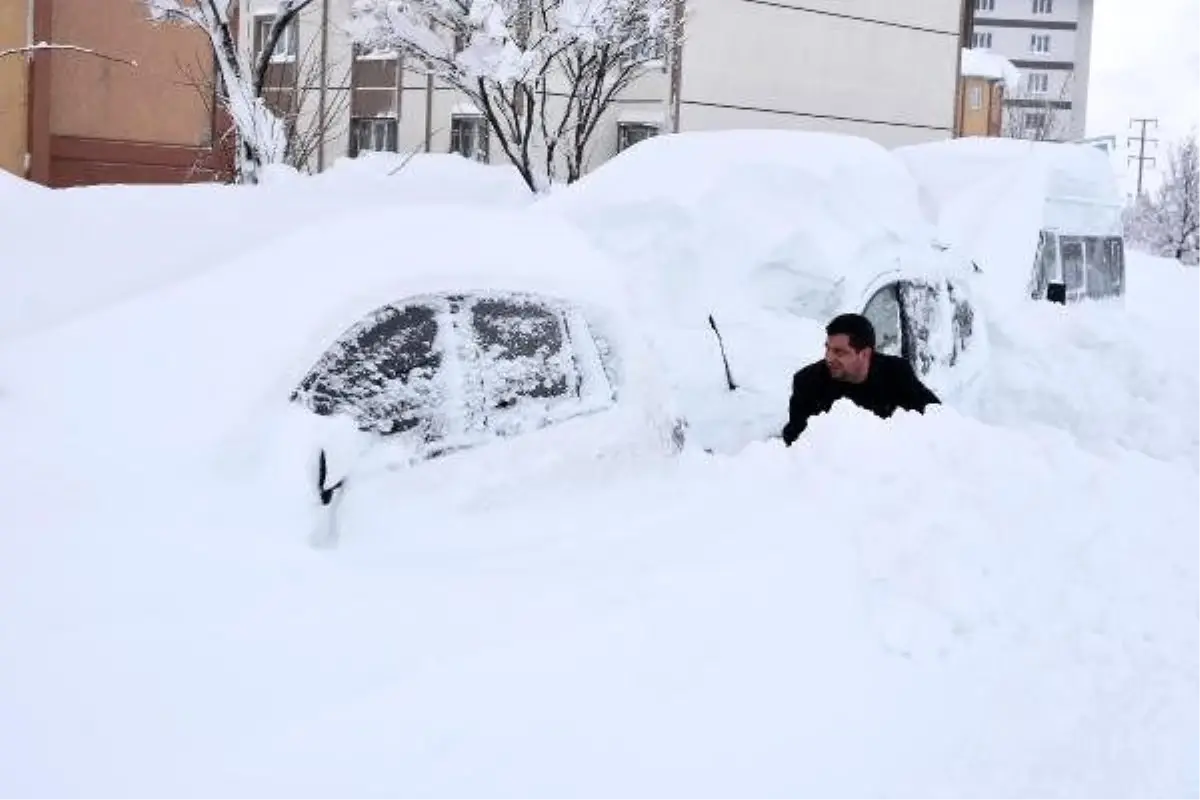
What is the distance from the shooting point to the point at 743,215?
32.2 ft

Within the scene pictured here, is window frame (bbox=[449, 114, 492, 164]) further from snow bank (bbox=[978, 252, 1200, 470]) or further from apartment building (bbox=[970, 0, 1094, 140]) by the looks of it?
→ apartment building (bbox=[970, 0, 1094, 140])

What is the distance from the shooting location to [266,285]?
5.24m

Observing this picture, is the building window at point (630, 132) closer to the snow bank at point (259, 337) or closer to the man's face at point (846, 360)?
the man's face at point (846, 360)

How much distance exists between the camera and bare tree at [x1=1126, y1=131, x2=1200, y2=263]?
56.7 metres

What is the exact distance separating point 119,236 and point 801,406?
3.14 metres

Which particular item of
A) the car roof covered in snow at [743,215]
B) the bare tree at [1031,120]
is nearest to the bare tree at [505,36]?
the car roof covered in snow at [743,215]

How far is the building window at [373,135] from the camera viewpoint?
31.0 metres

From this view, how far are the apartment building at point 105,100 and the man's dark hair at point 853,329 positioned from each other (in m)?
11.7

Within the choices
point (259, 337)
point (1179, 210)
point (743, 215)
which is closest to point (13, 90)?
point (743, 215)

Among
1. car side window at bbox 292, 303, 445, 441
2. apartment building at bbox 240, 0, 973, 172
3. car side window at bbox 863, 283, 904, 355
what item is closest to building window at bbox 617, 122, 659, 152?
apartment building at bbox 240, 0, 973, 172

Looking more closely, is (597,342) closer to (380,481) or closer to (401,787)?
(380,481)

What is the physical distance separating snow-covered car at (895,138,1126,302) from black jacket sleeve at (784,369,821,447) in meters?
7.34

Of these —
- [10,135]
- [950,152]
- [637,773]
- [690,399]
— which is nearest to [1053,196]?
[950,152]

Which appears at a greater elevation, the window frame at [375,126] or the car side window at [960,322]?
the window frame at [375,126]
